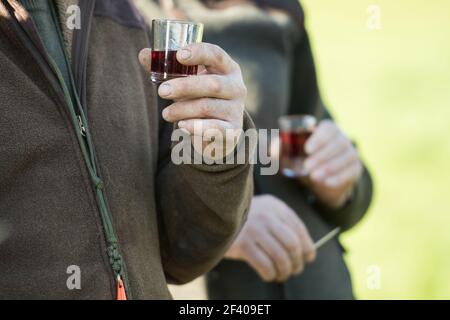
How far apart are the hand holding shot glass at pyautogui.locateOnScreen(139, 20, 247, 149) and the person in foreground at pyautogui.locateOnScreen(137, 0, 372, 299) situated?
1329 mm

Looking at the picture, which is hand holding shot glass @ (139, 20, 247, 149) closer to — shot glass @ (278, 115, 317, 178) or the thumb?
the thumb

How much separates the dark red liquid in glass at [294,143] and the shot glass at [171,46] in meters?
1.51

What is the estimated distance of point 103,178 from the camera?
240 centimetres

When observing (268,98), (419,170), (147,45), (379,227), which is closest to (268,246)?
(268,98)

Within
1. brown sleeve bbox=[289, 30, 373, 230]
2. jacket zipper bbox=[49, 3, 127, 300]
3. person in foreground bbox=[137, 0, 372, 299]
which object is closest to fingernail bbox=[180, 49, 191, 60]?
jacket zipper bbox=[49, 3, 127, 300]

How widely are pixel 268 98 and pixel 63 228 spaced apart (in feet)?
5.83

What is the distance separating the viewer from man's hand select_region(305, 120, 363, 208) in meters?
3.82

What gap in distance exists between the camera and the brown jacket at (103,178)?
2.21 meters

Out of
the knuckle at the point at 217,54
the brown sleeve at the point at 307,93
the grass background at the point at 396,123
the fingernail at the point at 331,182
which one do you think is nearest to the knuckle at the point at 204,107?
the knuckle at the point at 217,54

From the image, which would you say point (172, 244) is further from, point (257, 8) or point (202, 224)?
point (257, 8)

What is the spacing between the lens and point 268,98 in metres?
3.89

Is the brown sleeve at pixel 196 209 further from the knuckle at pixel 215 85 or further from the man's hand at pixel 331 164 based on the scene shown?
the man's hand at pixel 331 164

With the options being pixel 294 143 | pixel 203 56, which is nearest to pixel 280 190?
pixel 294 143

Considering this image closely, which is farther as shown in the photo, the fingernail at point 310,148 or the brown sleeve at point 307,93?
the brown sleeve at point 307,93
